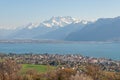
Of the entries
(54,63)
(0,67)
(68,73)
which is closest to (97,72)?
(68,73)

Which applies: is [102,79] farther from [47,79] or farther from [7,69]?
[7,69]

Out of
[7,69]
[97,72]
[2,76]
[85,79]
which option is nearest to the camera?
[85,79]

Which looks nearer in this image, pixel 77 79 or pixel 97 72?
pixel 77 79

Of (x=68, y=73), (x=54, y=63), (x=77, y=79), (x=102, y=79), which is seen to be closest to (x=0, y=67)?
(x=68, y=73)

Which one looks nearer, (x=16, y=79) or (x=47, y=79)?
(x=16, y=79)

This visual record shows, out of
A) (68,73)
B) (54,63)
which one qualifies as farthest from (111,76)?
(54,63)

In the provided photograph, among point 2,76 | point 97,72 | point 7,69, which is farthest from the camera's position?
point 7,69

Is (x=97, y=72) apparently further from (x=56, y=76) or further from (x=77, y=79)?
(x=77, y=79)

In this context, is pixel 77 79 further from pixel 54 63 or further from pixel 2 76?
pixel 54 63

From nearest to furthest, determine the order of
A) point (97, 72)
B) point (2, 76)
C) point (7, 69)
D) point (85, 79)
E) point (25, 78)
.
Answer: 1. point (85, 79)
2. point (2, 76)
3. point (25, 78)
4. point (97, 72)
5. point (7, 69)
